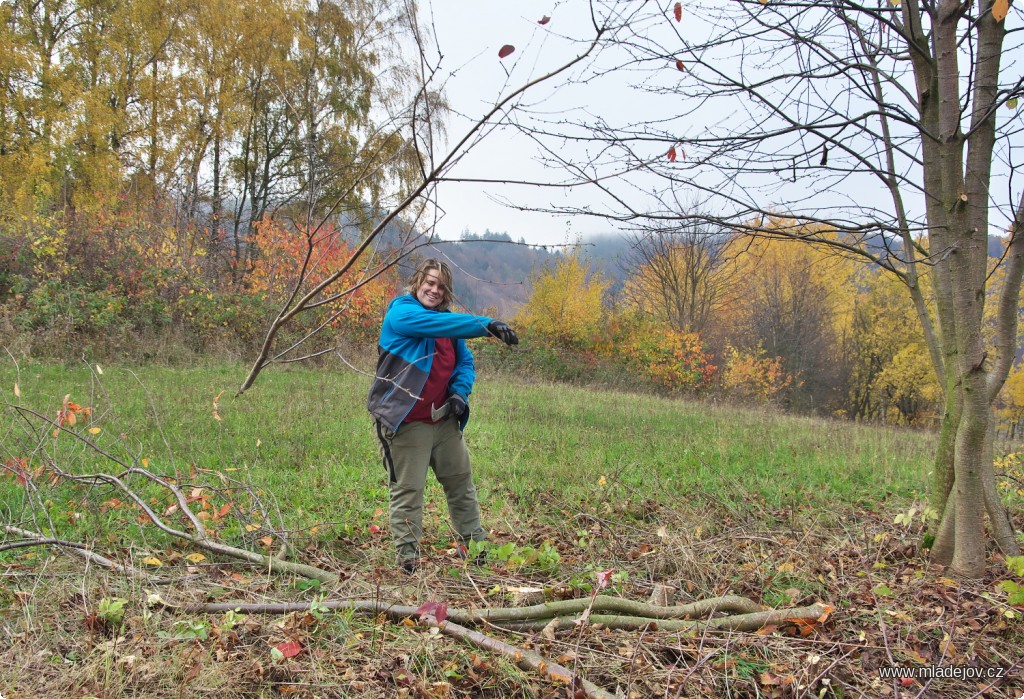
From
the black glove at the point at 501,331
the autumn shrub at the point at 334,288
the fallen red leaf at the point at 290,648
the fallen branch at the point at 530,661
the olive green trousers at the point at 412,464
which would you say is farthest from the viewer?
the autumn shrub at the point at 334,288

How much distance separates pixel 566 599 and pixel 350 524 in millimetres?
2226

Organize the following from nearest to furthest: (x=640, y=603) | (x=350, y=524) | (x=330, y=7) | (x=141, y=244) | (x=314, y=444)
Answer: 1. (x=640, y=603)
2. (x=350, y=524)
3. (x=314, y=444)
4. (x=141, y=244)
5. (x=330, y=7)

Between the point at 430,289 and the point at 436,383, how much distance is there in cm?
58

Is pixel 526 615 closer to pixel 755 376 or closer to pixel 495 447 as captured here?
pixel 495 447

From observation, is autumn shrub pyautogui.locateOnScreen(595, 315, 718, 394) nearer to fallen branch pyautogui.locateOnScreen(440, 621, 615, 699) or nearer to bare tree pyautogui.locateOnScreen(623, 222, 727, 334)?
bare tree pyautogui.locateOnScreen(623, 222, 727, 334)

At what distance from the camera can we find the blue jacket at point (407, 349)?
3664 mm

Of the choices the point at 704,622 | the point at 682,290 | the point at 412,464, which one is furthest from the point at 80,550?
the point at 682,290

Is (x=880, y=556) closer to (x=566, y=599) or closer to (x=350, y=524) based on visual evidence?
(x=566, y=599)

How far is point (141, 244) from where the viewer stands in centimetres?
1465

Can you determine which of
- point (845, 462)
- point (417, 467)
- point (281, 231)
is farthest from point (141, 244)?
point (845, 462)

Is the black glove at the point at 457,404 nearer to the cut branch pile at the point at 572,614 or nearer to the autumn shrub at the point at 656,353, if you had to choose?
the cut branch pile at the point at 572,614

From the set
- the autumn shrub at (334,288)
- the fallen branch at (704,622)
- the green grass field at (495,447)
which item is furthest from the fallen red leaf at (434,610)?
the autumn shrub at (334,288)

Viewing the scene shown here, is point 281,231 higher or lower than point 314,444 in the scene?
higher

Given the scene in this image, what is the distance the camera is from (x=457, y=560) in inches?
159
